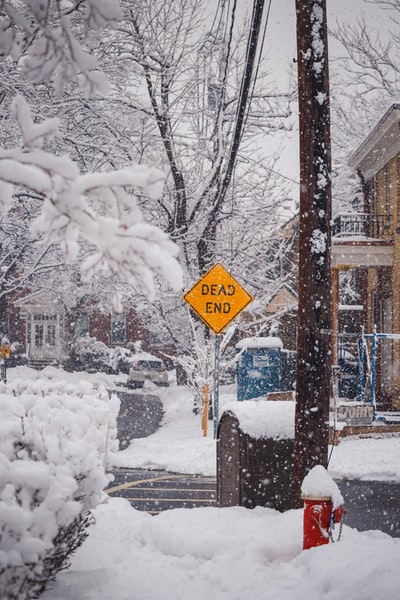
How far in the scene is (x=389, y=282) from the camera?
61.1 ft

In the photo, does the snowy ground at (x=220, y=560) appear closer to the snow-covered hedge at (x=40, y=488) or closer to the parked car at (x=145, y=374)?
the snow-covered hedge at (x=40, y=488)

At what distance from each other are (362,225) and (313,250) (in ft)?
56.3

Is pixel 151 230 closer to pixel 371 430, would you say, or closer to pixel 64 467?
pixel 64 467

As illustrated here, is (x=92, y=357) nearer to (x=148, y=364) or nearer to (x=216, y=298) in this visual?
(x=148, y=364)

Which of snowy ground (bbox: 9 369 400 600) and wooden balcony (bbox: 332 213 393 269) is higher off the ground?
wooden balcony (bbox: 332 213 393 269)

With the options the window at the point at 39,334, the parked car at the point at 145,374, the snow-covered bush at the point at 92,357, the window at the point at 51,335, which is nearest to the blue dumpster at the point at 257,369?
the parked car at the point at 145,374

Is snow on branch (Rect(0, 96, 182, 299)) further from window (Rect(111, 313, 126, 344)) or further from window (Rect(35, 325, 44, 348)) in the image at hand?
window (Rect(35, 325, 44, 348))

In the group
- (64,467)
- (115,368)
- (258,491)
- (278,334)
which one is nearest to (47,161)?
(64,467)

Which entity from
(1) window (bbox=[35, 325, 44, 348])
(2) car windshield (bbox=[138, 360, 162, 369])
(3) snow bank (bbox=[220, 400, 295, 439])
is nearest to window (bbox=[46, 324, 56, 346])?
(1) window (bbox=[35, 325, 44, 348])

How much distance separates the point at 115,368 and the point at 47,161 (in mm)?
34790

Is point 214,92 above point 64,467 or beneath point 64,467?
above

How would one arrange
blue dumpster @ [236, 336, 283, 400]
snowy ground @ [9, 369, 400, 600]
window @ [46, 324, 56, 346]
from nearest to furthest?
snowy ground @ [9, 369, 400, 600]
blue dumpster @ [236, 336, 283, 400]
window @ [46, 324, 56, 346]

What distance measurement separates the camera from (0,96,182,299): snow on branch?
2.53m

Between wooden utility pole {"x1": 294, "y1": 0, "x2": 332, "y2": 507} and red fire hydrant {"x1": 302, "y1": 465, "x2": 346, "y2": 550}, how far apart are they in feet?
4.20
